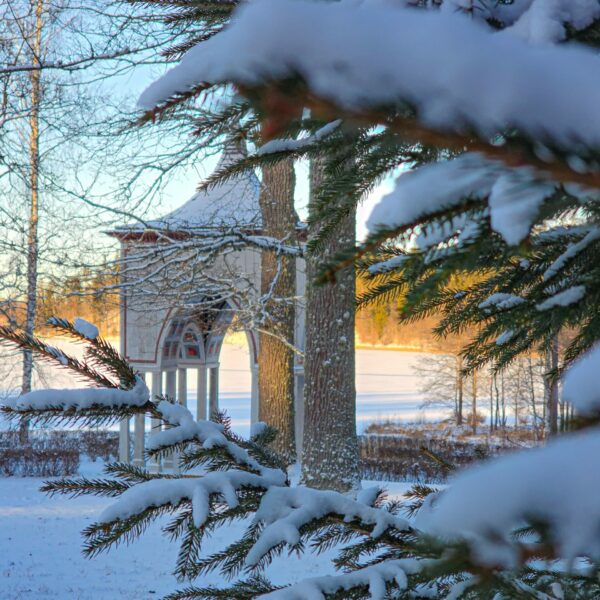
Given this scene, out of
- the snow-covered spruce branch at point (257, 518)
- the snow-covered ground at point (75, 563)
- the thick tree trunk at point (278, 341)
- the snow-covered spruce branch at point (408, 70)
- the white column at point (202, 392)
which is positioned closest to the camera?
the snow-covered spruce branch at point (408, 70)

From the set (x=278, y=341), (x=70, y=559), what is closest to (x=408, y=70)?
(x=70, y=559)

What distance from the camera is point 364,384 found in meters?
36.2

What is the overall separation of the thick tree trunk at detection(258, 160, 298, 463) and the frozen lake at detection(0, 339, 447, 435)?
10.7 ft

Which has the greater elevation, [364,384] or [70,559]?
[364,384]

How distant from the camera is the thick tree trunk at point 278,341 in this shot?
1026 centimetres

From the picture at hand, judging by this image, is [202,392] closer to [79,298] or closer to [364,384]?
[79,298]

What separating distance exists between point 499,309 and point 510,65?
3.16 feet

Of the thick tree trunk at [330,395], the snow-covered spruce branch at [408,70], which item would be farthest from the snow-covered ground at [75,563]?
the snow-covered spruce branch at [408,70]

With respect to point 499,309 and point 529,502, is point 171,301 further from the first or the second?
point 529,502

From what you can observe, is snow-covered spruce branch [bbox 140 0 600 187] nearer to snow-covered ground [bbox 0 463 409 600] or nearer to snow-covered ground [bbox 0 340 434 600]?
snow-covered ground [bbox 0 340 434 600]

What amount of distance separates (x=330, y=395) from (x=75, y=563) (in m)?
3.24

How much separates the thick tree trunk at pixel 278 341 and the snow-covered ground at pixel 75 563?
6.66 feet

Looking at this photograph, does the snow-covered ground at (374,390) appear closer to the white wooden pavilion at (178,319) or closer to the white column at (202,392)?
the white column at (202,392)

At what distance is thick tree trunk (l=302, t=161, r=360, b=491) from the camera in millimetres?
7602
